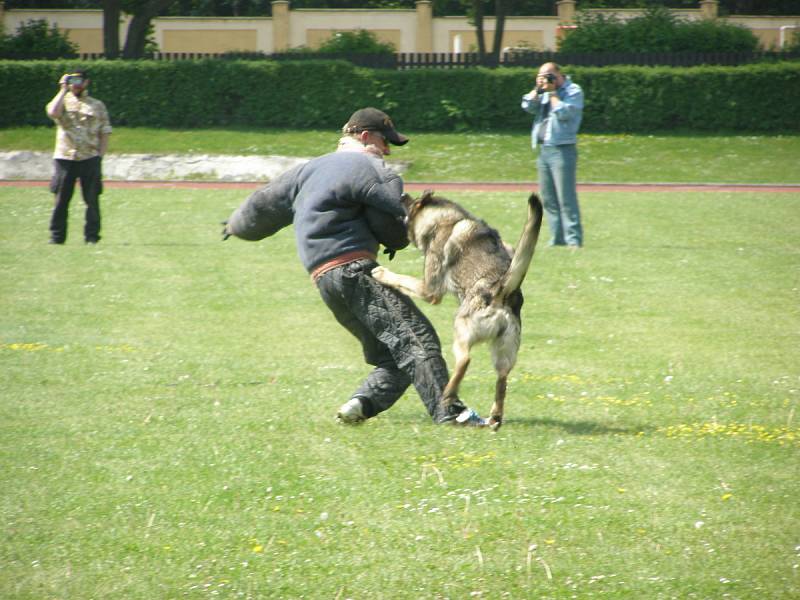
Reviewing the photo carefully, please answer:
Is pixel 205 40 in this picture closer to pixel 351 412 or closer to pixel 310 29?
pixel 310 29

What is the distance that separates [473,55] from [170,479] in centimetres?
2951

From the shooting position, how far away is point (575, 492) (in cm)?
537

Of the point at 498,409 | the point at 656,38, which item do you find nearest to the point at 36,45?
the point at 656,38

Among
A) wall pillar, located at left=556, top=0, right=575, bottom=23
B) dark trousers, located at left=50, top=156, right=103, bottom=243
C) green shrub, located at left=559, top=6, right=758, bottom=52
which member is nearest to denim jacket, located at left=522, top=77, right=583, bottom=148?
dark trousers, located at left=50, top=156, right=103, bottom=243

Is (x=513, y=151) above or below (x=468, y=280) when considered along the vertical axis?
below

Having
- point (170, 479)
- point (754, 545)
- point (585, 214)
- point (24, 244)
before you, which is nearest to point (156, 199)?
point (24, 244)

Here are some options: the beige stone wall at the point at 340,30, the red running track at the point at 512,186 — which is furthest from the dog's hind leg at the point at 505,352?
the beige stone wall at the point at 340,30

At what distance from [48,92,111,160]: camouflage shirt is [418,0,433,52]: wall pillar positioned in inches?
1157

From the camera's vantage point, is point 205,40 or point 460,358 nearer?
point 460,358

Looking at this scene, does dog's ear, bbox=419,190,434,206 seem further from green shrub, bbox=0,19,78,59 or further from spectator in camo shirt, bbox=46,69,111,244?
green shrub, bbox=0,19,78,59

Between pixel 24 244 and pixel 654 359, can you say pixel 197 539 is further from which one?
pixel 24 244

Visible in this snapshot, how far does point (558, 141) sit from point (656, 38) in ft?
68.3

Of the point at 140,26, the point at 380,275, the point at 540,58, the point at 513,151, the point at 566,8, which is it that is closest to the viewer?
the point at 380,275

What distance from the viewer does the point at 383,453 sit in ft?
19.9
